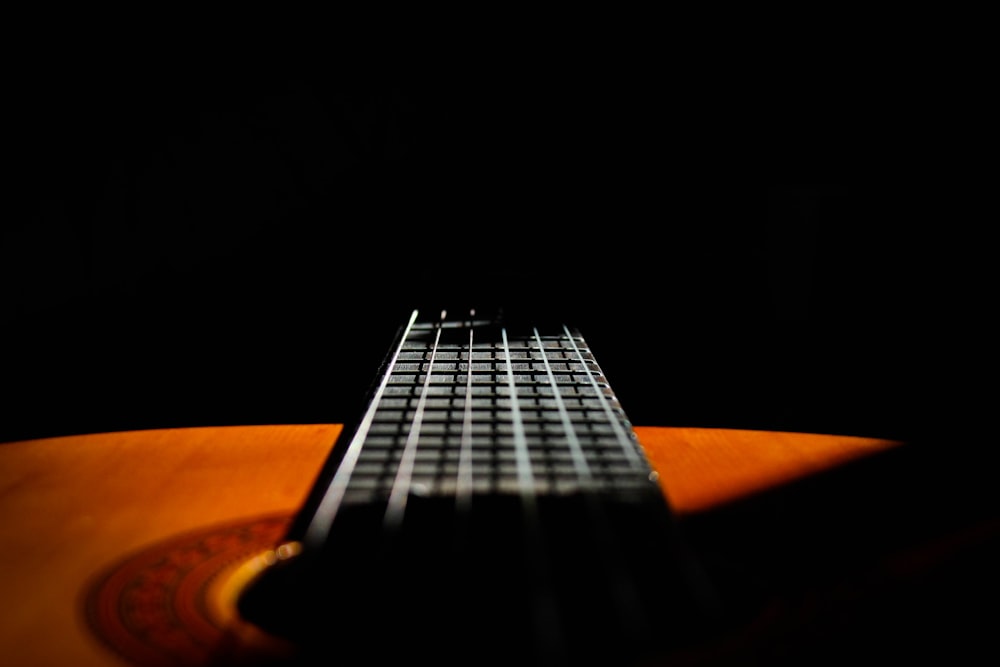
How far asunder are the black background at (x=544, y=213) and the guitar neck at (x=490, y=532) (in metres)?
1.33

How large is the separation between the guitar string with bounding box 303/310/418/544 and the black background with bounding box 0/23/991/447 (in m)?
1.27

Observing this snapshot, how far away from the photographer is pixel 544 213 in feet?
8.57

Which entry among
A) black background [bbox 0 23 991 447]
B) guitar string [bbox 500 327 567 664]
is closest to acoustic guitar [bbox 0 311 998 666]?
guitar string [bbox 500 327 567 664]

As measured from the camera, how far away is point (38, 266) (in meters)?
2.15

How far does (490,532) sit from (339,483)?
195 mm

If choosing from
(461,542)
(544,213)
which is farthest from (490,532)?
(544,213)

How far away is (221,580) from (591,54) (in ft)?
7.36

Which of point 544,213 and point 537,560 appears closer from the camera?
point 537,560

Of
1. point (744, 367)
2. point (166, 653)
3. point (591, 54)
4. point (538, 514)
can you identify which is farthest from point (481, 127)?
point (166, 653)

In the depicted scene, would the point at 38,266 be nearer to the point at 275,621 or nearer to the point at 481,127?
the point at 481,127

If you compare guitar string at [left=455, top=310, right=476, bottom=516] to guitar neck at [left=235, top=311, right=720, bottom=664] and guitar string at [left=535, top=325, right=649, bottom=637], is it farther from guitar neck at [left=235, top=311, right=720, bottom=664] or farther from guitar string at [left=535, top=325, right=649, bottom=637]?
guitar string at [left=535, top=325, right=649, bottom=637]

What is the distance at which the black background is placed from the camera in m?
2.33

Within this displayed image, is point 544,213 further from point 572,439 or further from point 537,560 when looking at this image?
point 537,560

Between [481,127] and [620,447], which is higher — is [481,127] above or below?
above
